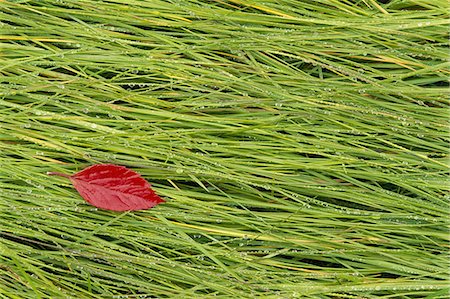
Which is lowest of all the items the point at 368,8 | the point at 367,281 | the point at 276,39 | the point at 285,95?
the point at 367,281

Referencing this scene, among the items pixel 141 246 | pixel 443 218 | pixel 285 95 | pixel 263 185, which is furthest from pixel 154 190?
pixel 443 218

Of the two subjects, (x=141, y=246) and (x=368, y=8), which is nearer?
(x=141, y=246)

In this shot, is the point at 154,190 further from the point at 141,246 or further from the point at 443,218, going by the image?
the point at 443,218

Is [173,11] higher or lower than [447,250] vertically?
higher

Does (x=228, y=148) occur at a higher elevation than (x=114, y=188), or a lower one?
higher
